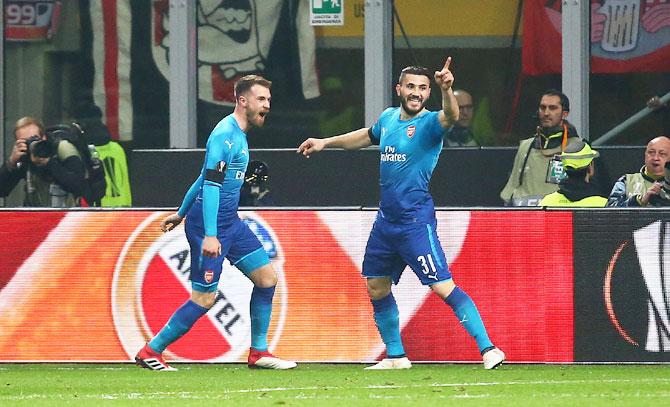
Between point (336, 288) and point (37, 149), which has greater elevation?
point (37, 149)

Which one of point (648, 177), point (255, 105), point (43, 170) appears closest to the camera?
point (255, 105)

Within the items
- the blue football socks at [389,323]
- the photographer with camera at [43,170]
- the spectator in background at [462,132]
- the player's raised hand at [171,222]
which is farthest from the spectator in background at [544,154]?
the photographer with camera at [43,170]

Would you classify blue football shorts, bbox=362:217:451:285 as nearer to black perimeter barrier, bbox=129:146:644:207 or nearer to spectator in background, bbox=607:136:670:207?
spectator in background, bbox=607:136:670:207

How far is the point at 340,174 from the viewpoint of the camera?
1619cm

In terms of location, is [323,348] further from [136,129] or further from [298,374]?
[136,129]

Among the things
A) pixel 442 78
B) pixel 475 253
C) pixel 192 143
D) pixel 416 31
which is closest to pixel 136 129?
pixel 192 143

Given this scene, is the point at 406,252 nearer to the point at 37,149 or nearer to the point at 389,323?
the point at 389,323

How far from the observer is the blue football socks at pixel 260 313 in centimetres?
1160

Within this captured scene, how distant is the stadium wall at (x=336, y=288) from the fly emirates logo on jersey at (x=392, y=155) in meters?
0.91

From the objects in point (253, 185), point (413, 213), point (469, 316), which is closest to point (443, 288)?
point (469, 316)

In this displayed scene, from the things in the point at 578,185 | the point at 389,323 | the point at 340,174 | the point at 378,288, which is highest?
the point at 578,185

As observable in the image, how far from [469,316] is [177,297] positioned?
2340 mm

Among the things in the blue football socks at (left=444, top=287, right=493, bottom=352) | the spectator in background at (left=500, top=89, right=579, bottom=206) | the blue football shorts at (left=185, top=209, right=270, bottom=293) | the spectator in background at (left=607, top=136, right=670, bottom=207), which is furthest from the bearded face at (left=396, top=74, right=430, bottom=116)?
the spectator in background at (left=500, top=89, right=579, bottom=206)

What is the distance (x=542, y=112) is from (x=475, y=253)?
7.40 ft
